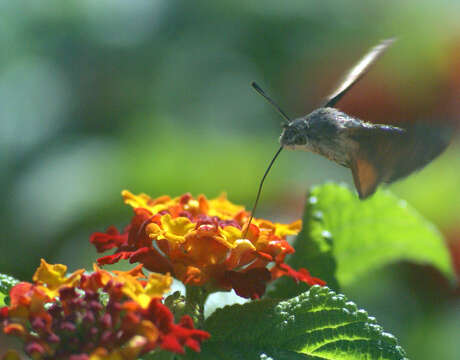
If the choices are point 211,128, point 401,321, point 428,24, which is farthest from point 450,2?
point 401,321

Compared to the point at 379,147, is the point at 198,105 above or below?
below

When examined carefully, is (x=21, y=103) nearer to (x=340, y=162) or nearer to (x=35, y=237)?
(x=35, y=237)

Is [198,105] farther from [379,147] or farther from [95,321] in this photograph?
[95,321]

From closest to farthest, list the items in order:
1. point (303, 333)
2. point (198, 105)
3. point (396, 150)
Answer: point (303, 333), point (396, 150), point (198, 105)

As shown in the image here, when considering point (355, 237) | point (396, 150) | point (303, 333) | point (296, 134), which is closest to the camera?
point (303, 333)

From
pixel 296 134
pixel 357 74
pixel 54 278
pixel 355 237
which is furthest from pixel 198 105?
pixel 54 278
